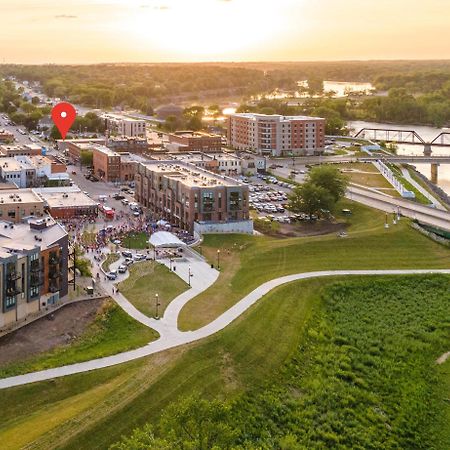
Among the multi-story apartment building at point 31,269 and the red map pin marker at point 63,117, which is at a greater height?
the red map pin marker at point 63,117

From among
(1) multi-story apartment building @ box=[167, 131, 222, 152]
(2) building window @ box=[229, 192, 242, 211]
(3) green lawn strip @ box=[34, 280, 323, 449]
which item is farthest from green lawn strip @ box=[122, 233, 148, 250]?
(1) multi-story apartment building @ box=[167, 131, 222, 152]

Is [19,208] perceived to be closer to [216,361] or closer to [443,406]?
[216,361]

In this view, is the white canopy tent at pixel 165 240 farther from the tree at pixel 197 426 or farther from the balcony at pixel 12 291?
the tree at pixel 197 426

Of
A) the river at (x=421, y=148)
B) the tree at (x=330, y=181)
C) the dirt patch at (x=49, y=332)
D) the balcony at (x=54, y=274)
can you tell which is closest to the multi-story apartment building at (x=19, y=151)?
the tree at (x=330, y=181)

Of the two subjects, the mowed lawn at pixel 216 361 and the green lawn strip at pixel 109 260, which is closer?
the mowed lawn at pixel 216 361

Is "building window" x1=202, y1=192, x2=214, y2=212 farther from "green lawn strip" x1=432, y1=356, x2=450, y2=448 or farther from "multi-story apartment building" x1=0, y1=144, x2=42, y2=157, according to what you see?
"multi-story apartment building" x1=0, y1=144, x2=42, y2=157

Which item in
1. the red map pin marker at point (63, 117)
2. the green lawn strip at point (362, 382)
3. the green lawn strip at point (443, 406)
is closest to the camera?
the green lawn strip at point (362, 382)

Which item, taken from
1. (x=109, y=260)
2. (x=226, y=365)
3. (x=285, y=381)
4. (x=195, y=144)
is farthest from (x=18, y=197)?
(x=195, y=144)

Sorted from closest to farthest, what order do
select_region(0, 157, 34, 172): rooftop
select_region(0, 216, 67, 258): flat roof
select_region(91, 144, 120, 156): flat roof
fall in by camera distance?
select_region(0, 216, 67, 258): flat roof, select_region(0, 157, 34, 172): rooftop, select_region(91, 144, 120, 156): flat roof
